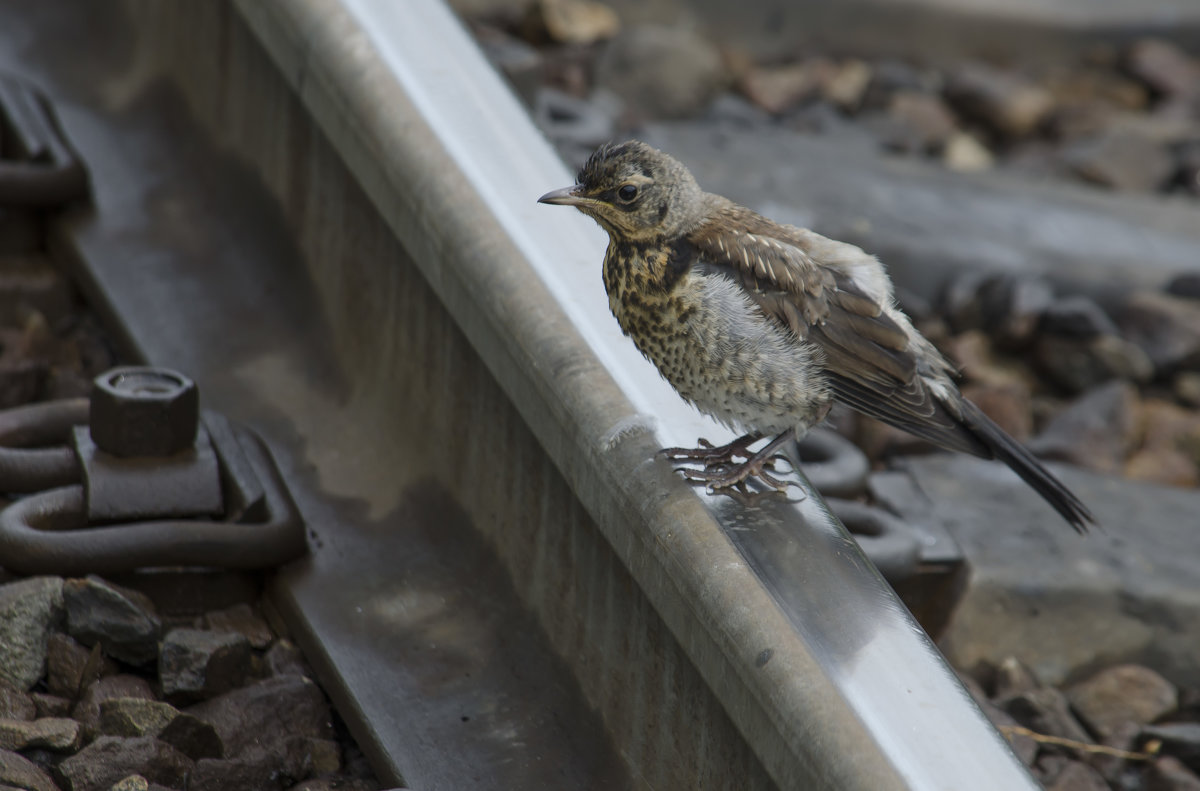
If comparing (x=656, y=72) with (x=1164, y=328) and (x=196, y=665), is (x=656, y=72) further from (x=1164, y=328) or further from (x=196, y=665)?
(x=196, y=665)

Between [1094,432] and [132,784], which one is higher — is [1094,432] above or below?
below

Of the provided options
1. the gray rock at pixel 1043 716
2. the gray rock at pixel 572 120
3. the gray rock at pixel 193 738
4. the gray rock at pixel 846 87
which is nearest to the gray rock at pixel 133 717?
the gray rock at pixel 193 738

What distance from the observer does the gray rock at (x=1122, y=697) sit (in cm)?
334

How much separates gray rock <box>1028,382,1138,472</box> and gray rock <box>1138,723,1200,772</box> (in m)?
1.16

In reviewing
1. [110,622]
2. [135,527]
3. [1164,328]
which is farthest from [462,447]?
[1164,328]

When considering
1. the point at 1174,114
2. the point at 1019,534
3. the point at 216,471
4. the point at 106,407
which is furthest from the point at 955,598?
the point at 1174,114

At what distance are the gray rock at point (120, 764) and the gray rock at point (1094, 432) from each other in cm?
271

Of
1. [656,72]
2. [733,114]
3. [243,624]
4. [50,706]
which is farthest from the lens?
[733,114]

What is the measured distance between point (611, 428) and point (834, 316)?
51 centimetres

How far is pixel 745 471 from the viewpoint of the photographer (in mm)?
2615

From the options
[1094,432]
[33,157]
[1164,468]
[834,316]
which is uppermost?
[834,316]

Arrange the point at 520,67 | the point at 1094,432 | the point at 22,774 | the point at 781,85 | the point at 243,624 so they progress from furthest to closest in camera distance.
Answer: the point at 781,85 < the point at 520,67 < the point at 1094,432 < the point at 243,624 < the point at 22,774

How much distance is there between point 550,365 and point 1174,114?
4962 mm

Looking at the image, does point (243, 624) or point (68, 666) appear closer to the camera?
point (68, 666)
